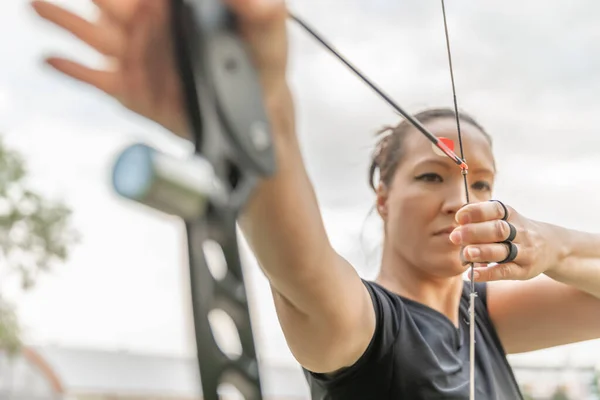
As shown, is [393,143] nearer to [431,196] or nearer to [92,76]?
[431,196]

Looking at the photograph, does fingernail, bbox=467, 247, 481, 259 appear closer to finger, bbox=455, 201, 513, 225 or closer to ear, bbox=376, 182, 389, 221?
finger, bbox=455, 201, 513, 225

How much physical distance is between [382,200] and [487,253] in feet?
0.62

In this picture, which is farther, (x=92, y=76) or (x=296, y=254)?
(x=296, y=254)

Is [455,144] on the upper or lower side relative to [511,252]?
upper

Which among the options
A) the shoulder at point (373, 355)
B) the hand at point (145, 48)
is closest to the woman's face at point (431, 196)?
the shoulder at point (373, 355)

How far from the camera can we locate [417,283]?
2.39 ft

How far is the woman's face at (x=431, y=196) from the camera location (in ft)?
2.31

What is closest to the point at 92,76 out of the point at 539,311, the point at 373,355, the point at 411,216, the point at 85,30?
the point at 85,30

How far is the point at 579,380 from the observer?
4.90 feet

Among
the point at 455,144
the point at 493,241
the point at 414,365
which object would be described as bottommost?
the point at 414,365

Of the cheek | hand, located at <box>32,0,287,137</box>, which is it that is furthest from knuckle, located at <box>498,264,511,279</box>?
hand, located at <box>32,0,287,137</box>

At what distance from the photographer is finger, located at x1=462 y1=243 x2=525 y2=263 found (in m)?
0.61

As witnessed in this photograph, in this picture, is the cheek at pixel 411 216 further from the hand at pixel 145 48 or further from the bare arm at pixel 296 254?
the hand at pixel 145 48

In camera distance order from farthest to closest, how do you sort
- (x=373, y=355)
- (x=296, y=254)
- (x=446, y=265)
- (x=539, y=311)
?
(x=539, y=311) → (x=446, y=265) → (x=373, y=355) → (x=296, y=254)
